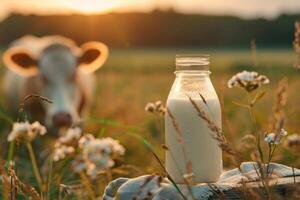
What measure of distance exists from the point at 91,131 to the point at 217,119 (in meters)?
4.66

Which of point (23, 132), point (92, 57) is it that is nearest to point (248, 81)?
point (23, 132)

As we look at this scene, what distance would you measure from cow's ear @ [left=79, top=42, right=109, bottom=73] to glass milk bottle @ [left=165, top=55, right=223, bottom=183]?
227 inches

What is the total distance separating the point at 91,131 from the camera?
7055mm

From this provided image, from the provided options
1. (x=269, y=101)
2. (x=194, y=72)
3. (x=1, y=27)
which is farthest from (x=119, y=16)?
(x=194, y=72)

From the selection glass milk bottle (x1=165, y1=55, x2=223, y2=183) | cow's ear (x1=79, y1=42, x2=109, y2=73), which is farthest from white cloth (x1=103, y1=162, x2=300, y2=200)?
cow's ear (x1=79, y1=42, x2=109, y2=73)

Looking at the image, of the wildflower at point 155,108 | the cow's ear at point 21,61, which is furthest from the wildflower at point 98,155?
the cow's ear at point 21,61

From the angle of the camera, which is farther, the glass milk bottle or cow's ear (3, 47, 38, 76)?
cow's ear (3, 47, 38, 76)

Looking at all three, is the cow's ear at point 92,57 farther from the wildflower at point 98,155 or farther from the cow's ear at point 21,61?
the wildflower at point 98,155

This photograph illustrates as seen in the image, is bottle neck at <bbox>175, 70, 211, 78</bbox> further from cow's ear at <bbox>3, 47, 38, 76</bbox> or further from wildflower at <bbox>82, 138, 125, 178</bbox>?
cow's ear at <bbox>3, 47, 38, 76</bbox>

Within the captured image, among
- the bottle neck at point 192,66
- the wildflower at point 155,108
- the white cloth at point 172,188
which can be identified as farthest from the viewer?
the wildflower at point 155,108

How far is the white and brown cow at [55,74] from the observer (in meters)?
7.59

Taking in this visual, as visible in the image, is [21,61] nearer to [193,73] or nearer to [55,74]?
[55,74]

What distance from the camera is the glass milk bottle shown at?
7.98 ft

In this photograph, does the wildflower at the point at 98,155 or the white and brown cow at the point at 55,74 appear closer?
the wildflower at the point at 98,155
